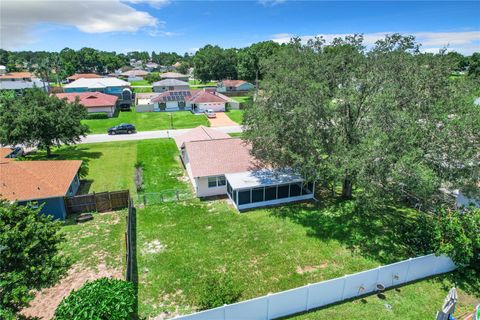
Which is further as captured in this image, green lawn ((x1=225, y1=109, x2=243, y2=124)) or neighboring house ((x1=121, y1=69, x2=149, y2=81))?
neighboring house ((x1=121, y1=69, x2=149, y2=81))

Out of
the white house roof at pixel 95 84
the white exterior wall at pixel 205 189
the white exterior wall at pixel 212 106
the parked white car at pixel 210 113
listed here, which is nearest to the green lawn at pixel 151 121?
the parked white car at pixel 210 113

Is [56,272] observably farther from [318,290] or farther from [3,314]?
[318,290]

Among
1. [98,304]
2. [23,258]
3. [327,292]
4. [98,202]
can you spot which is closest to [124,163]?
[98,202]

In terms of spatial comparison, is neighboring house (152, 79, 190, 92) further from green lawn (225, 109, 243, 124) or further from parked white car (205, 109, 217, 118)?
parked white car (205, 109, 217, 118)

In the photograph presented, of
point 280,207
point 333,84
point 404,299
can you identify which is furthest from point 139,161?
point 404,299

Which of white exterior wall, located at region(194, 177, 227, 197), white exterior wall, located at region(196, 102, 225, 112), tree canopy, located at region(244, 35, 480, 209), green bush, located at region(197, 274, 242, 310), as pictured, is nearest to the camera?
green bush, located at region(197, 274, 242, 310)

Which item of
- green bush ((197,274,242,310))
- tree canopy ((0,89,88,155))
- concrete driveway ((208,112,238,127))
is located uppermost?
tree canopy ((0,89,88,155))

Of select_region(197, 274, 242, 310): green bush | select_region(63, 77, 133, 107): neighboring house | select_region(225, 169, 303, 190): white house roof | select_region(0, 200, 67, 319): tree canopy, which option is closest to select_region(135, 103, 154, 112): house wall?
select_region(63, 77, 133, 107): neighboring house
